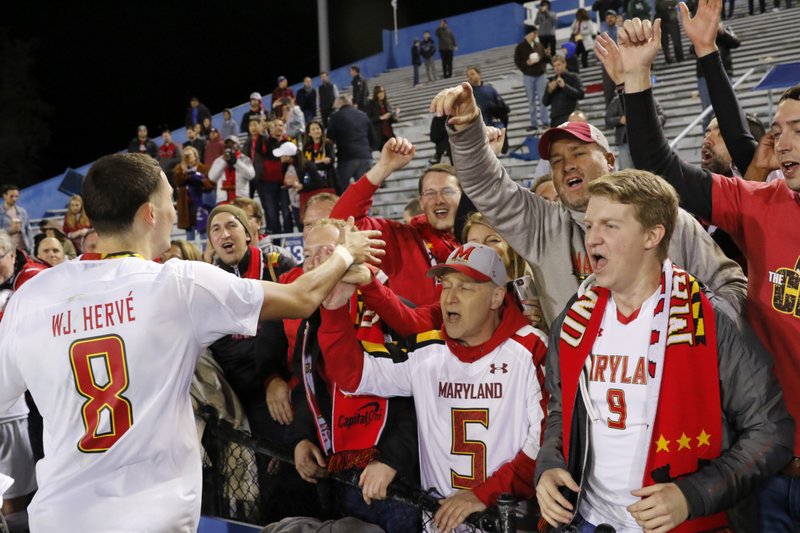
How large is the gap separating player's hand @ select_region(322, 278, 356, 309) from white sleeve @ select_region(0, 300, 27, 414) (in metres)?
1.13

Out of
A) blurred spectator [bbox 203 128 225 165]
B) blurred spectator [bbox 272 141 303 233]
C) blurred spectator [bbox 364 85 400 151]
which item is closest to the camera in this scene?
blurred spectator [bbox 272 141 303 233]

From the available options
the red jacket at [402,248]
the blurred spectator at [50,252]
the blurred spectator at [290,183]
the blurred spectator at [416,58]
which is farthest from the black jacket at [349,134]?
the blurred spectator at [416,58]

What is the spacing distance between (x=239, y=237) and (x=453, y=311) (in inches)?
81.5

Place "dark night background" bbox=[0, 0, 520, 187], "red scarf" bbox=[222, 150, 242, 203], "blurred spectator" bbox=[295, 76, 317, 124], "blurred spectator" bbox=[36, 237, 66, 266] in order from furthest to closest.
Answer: "dark night background" bbox=[0, 0, 520, 187] < "blurred spectator" bbox=[295, 76, 317, 124] < "red scarf" bbox=[222, 150, 242, 203] < "blurred spectator" bbox=[36, 237, 66, 266]

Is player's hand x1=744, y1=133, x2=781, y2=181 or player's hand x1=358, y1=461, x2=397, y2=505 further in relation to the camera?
player's hand x1=744, y1=133, x2=781, y2=181

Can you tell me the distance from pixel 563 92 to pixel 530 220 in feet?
28.8

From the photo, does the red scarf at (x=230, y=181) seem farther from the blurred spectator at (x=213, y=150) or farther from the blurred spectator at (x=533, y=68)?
the blurred spectator at (x=533, y=68)

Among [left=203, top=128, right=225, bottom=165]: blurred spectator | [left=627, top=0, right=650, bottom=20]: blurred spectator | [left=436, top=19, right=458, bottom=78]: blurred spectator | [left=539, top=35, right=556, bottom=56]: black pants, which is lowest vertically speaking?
[left=203, top=128, right=225, bottom=165]: blurred spectator

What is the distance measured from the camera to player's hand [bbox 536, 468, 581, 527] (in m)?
2.36

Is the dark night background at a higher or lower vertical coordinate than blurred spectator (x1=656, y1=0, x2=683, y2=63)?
higher

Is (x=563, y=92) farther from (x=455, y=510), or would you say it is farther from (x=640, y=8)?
(x=455, y=510)

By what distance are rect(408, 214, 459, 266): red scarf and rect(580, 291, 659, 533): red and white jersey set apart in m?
1.99

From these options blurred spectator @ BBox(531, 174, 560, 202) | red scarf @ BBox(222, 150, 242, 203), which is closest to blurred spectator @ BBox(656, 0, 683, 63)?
red scarf @ BBox(222, 150, 242, 203)

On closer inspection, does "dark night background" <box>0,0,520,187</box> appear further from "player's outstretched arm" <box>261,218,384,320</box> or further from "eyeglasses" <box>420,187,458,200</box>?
"player's outstretched arm" <box>261,218,384,320</box>
